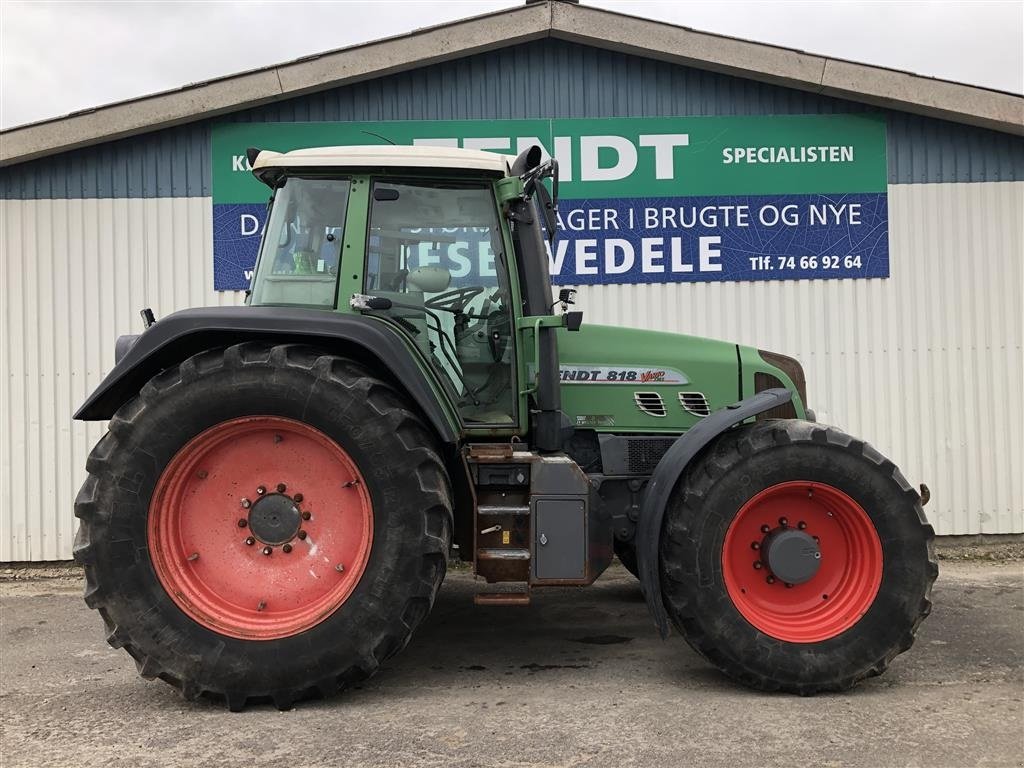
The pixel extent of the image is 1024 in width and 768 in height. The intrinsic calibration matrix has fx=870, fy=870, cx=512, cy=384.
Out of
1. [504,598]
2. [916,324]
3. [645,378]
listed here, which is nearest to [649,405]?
[645,378]

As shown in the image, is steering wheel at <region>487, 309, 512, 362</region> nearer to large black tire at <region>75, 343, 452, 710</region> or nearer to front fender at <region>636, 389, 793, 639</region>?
large black tire at <region>75, 343, 452, 710</region>

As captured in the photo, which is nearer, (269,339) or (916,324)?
(269,339)

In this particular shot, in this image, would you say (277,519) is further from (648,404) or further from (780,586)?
(780,586)

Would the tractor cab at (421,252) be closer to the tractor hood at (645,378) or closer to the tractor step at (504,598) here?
the tractor hood at (645,378)

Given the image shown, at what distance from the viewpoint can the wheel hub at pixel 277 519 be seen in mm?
4230

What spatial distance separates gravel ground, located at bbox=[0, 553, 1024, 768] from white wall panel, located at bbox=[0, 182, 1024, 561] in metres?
2.39

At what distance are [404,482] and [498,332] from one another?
3.25 feet

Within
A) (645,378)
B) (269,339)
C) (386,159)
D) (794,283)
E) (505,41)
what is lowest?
(645,378)

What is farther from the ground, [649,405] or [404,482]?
[649,405]

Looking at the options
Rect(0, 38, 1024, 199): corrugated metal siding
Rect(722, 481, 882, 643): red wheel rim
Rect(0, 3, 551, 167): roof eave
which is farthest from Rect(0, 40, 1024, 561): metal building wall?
Rect(722, 481, 882, 643): red wheel rim

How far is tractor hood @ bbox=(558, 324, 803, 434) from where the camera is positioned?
16.5 ft

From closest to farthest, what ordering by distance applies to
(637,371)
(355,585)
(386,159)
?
(355,585) → (386,159) → (637,371)

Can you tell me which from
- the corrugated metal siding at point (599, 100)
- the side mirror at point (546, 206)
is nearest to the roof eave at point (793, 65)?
the corrugated metal siding at point (599, 100)

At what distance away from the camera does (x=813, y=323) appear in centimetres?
773
